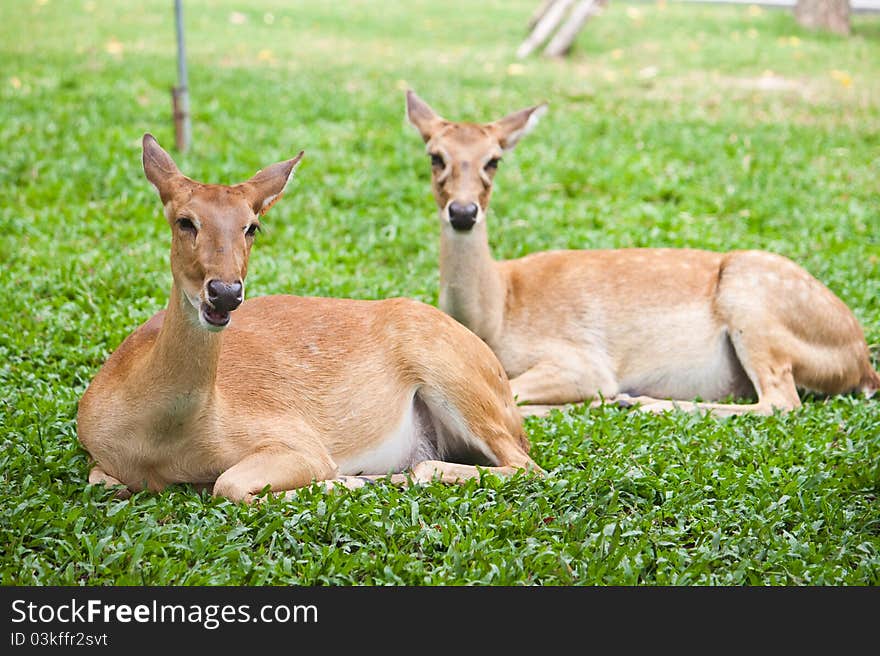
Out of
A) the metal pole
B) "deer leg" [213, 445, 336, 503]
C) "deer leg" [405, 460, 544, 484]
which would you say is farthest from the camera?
the metal pole

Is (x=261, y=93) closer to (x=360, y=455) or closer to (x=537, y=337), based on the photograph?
(x=537, y=337)

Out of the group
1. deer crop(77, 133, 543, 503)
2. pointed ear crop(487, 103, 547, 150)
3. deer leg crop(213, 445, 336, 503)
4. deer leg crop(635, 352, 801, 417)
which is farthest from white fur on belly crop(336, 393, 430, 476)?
Result: pointed ear crop(487, 103, 547, 150)

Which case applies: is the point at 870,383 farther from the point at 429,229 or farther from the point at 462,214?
the point at 429,229

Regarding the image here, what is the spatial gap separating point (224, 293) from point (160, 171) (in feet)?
2.26

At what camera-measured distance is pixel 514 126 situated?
6680 mm

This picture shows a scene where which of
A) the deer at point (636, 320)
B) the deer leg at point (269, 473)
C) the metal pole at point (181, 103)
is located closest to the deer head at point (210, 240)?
the deer leg at point (269, 473)

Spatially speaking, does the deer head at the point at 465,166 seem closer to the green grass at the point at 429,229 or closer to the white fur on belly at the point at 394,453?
the green grass at the point at 429,229

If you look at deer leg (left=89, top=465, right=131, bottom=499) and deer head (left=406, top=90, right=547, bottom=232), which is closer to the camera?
deer leg (left=89, top=465, right=131, bottom=499)

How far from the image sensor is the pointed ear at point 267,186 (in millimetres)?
4297

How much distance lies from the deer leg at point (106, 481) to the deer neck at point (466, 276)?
238cm

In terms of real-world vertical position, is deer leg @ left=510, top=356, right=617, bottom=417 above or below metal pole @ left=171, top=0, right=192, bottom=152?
below

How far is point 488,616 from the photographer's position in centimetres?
380

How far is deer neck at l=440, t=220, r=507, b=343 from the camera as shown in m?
6.43

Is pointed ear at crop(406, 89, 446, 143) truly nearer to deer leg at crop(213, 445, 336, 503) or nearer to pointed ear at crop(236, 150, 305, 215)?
pointed ear at crop(236, 150, 305, 215)
